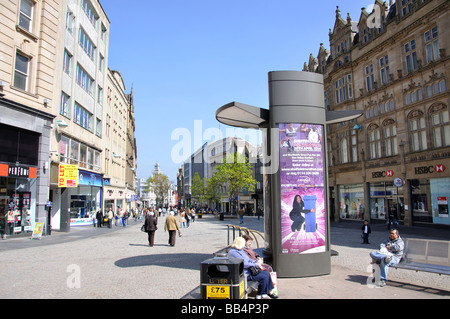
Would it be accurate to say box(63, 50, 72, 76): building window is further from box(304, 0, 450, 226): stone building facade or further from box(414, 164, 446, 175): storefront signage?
box(414, 164, 446, 175): storefront signage

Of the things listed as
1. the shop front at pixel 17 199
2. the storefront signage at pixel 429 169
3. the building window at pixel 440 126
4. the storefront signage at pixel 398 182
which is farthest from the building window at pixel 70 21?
the storefront signage at pixel 429 169

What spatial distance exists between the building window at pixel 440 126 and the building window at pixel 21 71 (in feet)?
91.4

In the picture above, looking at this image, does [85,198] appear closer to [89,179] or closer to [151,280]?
[89,179]

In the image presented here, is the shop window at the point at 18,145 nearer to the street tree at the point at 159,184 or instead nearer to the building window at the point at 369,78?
the building window at the point at 369,78

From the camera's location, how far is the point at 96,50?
1342 inches

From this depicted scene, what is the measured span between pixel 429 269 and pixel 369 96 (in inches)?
1047

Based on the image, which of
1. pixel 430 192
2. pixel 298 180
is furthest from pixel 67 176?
pixel 430 192

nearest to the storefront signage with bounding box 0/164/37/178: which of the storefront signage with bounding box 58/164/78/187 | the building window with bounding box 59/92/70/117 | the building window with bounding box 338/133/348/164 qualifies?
the storefront signage with bounding box 58/164/78/187

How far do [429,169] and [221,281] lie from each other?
24.2 metres

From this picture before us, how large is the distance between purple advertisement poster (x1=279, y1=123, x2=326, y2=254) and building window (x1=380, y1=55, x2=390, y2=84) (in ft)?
79.2

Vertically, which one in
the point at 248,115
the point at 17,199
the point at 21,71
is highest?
the point at 21,71

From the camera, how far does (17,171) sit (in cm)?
1886

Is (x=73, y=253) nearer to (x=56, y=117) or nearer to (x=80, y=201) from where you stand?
(x=56, y=117)

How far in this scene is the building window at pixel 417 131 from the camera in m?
25.6
